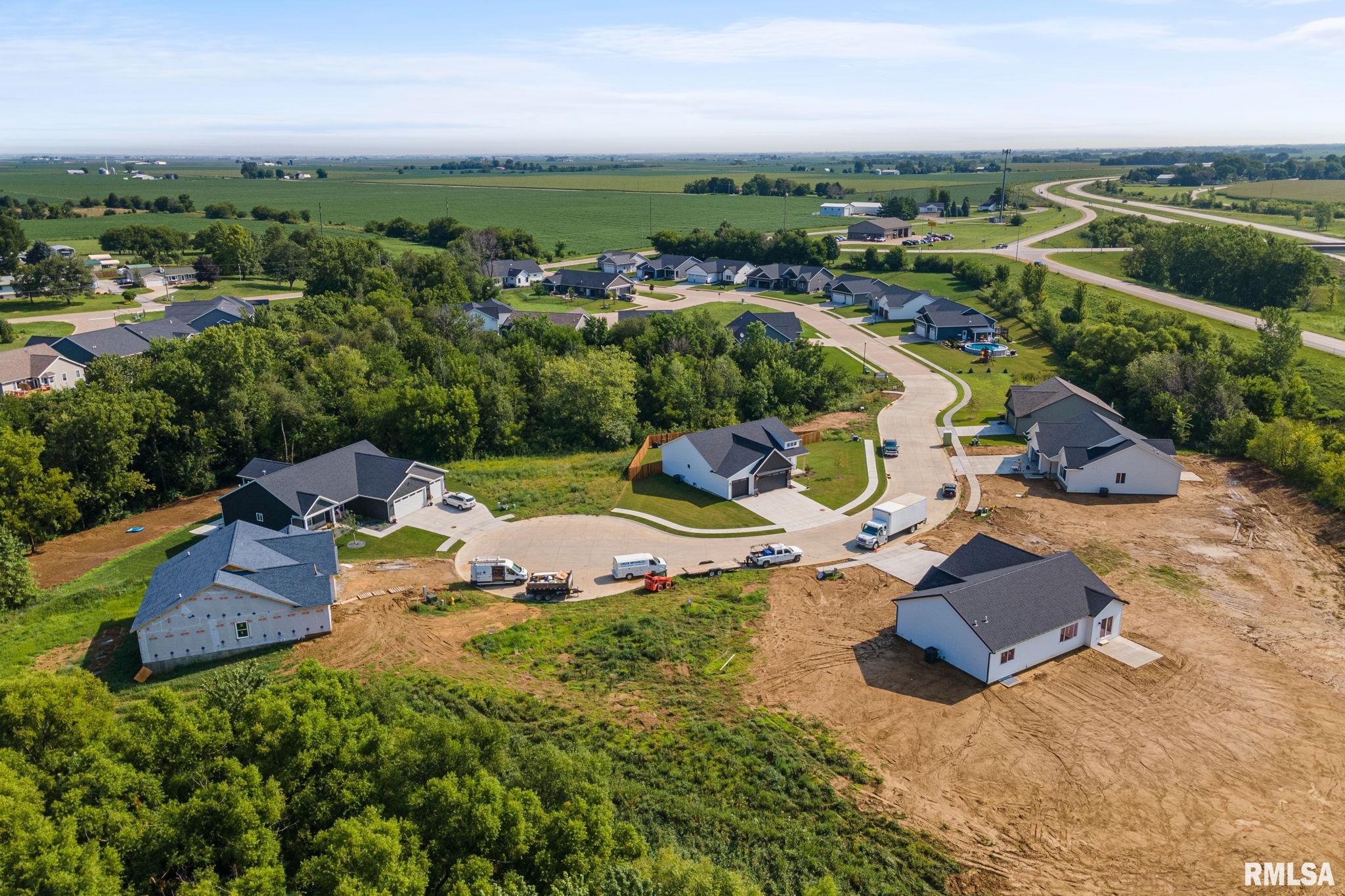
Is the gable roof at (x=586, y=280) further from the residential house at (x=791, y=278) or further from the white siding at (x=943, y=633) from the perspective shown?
the white siding at (x=943, y=633)

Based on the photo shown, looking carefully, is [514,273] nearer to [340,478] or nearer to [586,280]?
[586,280]

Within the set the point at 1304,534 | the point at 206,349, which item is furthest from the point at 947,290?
the point at 206,349

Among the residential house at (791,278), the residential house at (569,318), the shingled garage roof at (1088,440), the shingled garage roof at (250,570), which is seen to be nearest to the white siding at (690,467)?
the shingled garage roof at (1088,440)

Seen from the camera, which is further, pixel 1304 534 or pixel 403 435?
pixel 403 435

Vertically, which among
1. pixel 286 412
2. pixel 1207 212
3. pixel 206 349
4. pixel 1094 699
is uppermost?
pixel 1207 212

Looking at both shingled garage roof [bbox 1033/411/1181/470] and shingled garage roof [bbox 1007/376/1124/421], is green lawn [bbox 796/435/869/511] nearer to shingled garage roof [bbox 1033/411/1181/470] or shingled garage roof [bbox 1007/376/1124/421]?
shingled garage roof [bbox 1033/411/1181/470]

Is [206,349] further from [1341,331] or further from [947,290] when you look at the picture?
[1341,331]

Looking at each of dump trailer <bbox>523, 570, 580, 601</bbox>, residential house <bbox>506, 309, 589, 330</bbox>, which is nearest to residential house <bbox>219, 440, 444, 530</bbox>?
dump trailer <bbox>523, 570, 580, 601</bbox>
